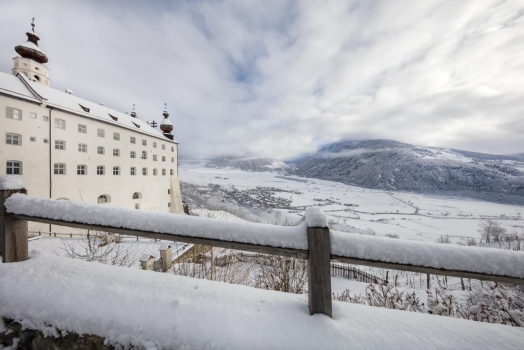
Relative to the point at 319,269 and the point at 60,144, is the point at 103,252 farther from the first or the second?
the point at 60,144

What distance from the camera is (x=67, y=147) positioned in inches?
665

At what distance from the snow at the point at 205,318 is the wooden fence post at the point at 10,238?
0.84 ft

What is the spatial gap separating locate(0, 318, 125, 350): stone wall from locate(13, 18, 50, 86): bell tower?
30529 mm

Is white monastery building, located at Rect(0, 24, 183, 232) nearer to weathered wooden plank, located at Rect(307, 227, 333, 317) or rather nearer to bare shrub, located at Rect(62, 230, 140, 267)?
bare shrub, located at Rect(62, 230, 140, 267)

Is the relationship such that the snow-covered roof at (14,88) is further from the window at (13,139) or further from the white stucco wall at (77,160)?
the window at (13,139)

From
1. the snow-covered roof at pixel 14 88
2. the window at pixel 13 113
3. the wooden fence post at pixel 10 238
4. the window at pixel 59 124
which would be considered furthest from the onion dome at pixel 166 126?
the wooden fence post at pixel 10 238

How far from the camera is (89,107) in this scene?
20.4 meters

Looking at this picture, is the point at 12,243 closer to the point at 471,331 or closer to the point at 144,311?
the point at 144,311

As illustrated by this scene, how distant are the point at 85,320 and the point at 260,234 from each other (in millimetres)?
1546

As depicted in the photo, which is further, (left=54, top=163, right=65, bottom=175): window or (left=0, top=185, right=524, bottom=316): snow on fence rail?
(left=54, top=163, right=65, bottom=175): window

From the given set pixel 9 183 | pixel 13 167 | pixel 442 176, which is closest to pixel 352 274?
→ pixel 9 183

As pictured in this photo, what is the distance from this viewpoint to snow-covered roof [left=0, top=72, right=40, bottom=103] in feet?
45.4

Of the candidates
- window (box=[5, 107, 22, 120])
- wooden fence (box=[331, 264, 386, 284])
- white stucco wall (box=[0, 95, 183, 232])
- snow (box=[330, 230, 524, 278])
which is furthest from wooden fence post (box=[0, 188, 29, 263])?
window (box=[5, 107, 22, 120])

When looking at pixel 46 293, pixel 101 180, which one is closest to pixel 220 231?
pixel 46 293
